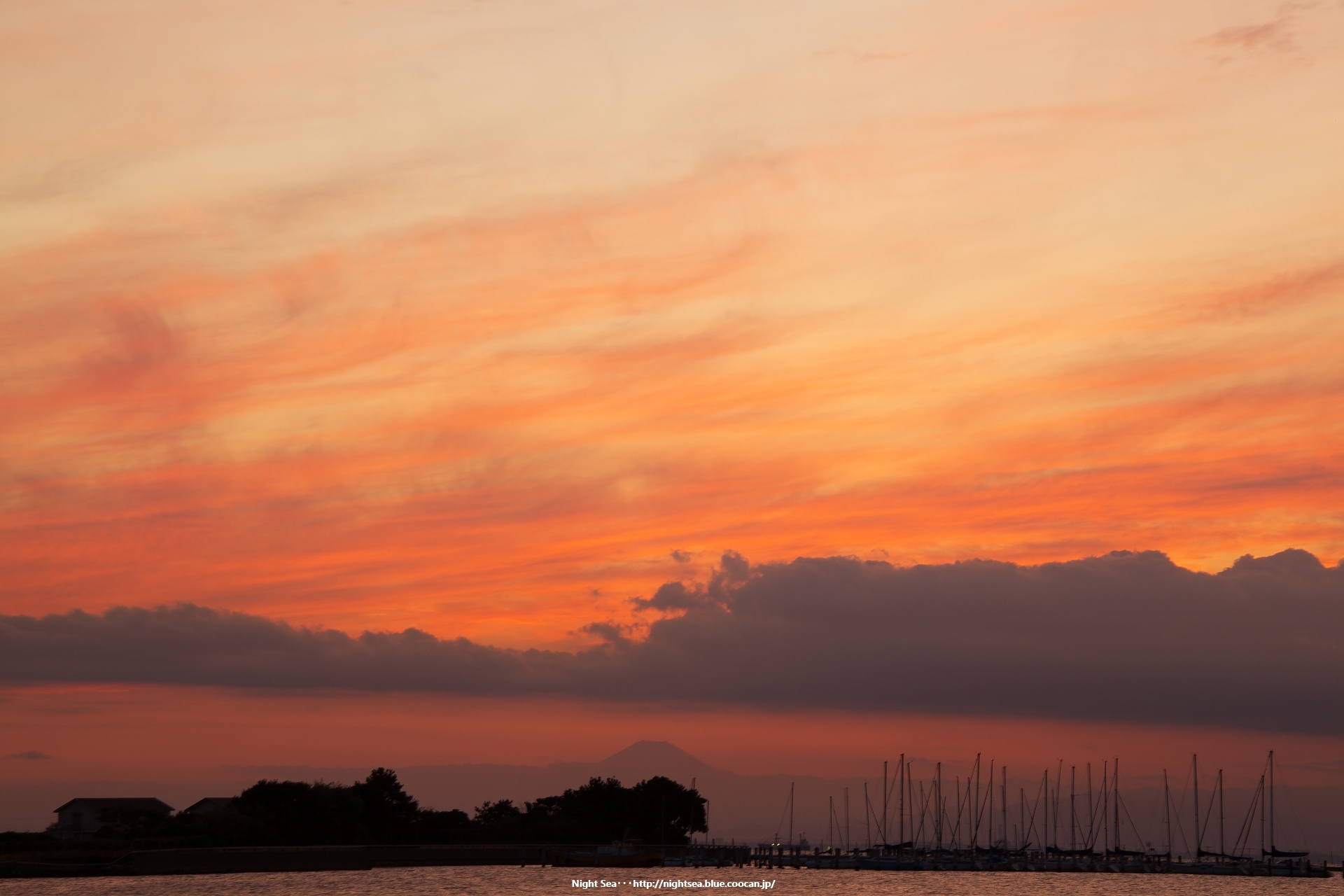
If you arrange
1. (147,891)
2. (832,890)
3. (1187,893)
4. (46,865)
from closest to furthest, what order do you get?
(147,891) → (46,865) → (832,890) → (1187,893)

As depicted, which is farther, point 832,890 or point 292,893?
point 832,890

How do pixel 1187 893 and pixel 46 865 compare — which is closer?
pixel 46 865

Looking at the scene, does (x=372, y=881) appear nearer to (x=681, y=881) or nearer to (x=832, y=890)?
(x=681, y=881)

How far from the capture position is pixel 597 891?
17075 centimetres

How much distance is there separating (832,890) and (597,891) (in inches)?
1379

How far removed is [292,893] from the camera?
158000mm

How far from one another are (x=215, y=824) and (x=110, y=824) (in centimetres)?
1690

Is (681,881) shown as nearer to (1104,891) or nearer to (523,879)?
(523,879)

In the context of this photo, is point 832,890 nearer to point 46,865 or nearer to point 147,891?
point 147,891

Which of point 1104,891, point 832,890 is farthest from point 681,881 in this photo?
point 1104,891

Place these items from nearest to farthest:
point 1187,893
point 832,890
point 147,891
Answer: point 147,891, point 832,890, point 1187,893

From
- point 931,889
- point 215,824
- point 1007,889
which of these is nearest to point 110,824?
point 215,824

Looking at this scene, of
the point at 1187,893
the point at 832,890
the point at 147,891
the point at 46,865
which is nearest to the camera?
the point at 147,891

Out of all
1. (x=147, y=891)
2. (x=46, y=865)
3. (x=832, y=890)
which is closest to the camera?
(x=147, y=891)
